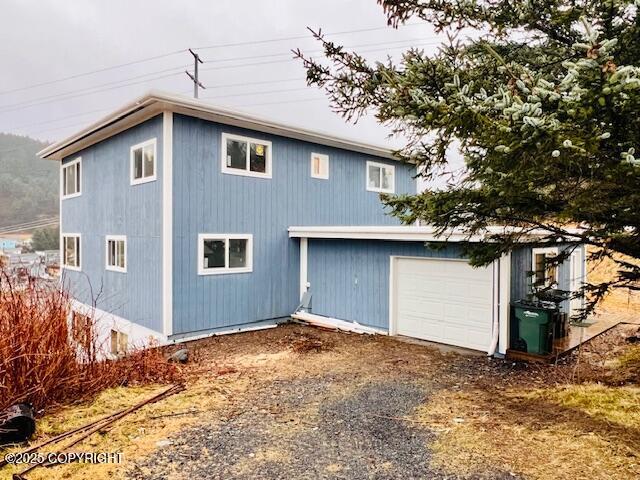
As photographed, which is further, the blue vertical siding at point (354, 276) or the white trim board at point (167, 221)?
the blue vertical siding at point (354, 276)

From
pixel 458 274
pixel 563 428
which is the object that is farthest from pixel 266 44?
pixel 563 428

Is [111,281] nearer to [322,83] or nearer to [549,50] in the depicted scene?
[322,83]

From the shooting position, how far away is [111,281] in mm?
11320

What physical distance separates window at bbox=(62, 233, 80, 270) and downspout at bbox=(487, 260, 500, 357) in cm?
1231

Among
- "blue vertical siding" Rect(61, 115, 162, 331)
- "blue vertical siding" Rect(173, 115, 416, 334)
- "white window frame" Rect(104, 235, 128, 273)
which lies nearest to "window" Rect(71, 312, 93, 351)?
"blue vertical siding" Rect(61, 115, 162, 331)

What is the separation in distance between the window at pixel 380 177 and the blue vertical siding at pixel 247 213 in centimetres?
70

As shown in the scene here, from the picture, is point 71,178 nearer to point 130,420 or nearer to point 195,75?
point 195,75

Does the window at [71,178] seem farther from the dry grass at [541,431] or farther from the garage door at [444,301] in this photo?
the dry grass at [541,431]

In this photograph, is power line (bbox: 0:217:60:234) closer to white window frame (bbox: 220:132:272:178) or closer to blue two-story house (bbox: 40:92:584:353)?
blue two-story house (bbox: 40:92:584:353)

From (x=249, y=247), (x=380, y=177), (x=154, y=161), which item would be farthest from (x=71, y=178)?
(x=380, y=177)

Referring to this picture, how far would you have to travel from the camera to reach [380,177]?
44.5 ft

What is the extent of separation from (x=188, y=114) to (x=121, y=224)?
3694mm

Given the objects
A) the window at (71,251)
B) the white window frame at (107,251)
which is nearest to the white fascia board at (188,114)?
the white window frame at (107,251)

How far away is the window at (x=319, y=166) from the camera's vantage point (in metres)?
11.6
